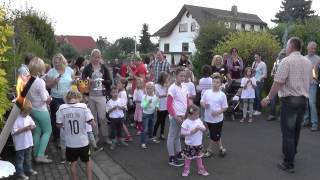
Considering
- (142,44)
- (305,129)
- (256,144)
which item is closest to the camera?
(256,144)

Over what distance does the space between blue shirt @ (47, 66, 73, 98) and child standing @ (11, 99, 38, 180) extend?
1473mm

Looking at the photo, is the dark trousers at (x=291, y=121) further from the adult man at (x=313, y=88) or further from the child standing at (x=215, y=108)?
the adult man at (x=313, y=88)

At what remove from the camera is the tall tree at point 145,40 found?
65312 millimetres

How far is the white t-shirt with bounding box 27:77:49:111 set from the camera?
6.94 m

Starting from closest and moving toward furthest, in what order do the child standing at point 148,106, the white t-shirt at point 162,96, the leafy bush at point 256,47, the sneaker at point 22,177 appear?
1. the sneaker at point 22,177
2. the child standing at point 148,106
3. the white t-shirt at point 162,96
4. the leafy bush at point 256,47

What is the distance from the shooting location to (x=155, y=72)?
1246cm

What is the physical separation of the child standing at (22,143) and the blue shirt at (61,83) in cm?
147

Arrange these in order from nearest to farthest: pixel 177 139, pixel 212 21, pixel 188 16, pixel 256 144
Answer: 1. pixel 177 139
2. pixel 256 144
3. pixel 212 21
4. pixel 188 16

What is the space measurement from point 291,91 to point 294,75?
28 cm

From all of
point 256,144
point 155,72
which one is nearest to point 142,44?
point 155,72

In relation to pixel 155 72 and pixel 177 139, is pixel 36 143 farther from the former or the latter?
pixel 155 72

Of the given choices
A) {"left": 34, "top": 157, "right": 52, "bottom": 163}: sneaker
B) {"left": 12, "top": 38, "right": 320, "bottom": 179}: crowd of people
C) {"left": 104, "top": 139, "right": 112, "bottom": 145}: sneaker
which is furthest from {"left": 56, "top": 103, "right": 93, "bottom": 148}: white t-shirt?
{"left": 104, "top": 139, "right": 112, "bottom": 145}: sneaker

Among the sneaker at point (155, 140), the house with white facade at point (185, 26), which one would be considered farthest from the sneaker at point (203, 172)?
the house with white facade at point (185, 26)

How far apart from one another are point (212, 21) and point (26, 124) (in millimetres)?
15411
